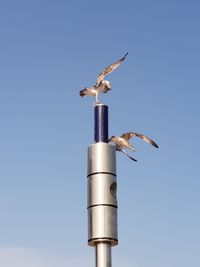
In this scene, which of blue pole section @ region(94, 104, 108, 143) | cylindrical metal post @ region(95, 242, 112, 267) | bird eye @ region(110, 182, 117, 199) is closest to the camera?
cylindrical metal post @ region(95, 242, 112, 267)

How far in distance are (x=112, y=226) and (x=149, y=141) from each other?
3676mm

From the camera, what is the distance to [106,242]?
19641 mm

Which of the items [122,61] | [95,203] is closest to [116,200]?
[95,203]

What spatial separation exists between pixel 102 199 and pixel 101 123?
276 cm

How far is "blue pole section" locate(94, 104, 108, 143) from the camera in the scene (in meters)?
21.0

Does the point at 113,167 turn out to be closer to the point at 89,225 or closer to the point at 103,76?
the point at 89,225

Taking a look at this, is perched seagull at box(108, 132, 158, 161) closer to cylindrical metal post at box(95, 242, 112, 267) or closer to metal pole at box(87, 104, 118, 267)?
metal pole at box(87, 104, 118, 267)

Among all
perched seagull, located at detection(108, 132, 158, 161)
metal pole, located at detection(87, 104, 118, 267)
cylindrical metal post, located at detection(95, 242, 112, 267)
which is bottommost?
Answer: cylindrical metal post, located at detection(95, 242, 112, 267)

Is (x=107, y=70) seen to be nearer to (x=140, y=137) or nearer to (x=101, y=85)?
(x=101, y=85)

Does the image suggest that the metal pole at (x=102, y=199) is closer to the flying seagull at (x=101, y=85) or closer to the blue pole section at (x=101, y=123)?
the blue pole section at (x=101, y=123)

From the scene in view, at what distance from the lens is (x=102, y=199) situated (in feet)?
65.2

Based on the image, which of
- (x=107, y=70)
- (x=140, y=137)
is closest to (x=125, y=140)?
(x=140, y=137)

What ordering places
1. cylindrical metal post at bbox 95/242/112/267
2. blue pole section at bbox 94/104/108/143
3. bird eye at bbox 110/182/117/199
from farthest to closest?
blue pole section at bbox 94/104/108/143 → bird eye at bbox 110/182/117/199 → cylindrical metal post at bbox 95/242/112/267

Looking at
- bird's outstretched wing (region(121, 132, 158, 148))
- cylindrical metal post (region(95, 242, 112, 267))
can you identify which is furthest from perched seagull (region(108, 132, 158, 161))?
cylindrical metal post (region(95, 242, 112, 267))
